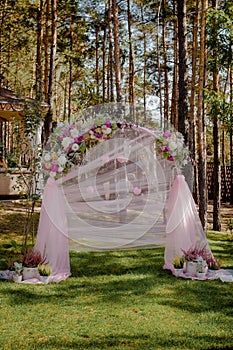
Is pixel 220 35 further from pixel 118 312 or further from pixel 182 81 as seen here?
pixel 118 312

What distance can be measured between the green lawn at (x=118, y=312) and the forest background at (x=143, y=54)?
201cm

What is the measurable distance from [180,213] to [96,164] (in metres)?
1.23

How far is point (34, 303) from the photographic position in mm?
4641

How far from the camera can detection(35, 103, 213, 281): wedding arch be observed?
5.77m

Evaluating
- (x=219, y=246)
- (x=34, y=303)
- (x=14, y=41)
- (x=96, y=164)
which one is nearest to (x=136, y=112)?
(x=96, y=164)

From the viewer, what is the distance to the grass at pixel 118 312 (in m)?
3.66

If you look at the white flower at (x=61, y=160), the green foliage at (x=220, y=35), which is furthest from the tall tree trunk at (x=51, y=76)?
the white flower at (x=61, y=160)

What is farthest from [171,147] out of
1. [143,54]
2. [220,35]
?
[143,54]

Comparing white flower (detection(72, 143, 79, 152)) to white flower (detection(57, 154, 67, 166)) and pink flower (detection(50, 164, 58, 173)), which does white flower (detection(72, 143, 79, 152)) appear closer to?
white flower (detection(57, 154, 67, 166))

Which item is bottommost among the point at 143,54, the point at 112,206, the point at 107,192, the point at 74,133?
the point at 112,206

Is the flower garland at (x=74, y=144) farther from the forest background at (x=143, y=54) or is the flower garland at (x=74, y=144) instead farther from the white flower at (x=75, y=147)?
the forest background at (x=143, y=54)

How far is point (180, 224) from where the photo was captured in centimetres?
608

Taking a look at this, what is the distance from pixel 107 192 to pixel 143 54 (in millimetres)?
12548

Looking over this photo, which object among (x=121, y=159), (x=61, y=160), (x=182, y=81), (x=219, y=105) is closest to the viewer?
(x=61, y=160)
